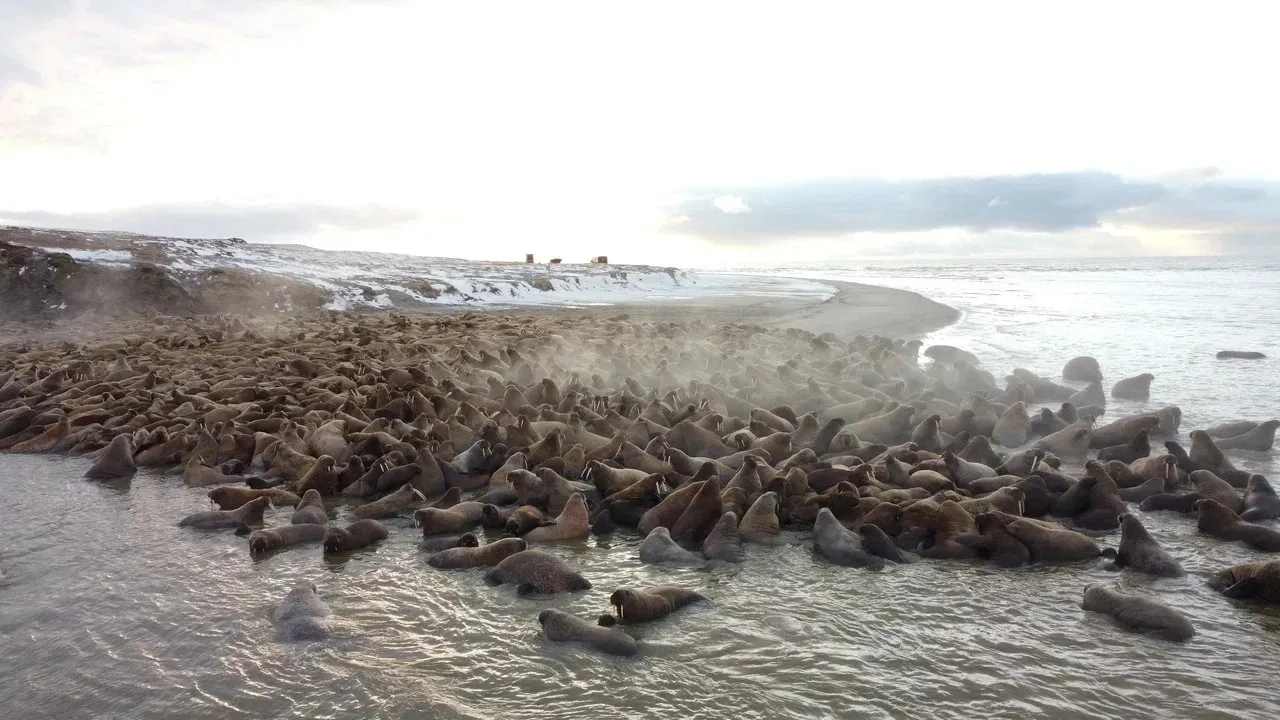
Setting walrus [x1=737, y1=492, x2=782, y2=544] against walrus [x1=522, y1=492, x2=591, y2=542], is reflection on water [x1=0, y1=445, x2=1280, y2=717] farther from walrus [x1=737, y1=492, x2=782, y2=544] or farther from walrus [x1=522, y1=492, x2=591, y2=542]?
walrus [x1=522, y1=492, x2=591, y2=542]

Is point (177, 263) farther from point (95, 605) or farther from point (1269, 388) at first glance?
point (1269, 388)

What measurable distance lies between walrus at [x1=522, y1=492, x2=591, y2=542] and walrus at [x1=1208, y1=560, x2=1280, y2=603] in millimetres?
5312

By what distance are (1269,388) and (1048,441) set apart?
22.8 ft

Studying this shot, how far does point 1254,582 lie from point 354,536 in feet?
24.4

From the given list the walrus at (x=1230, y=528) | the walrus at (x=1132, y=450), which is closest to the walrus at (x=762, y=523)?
the walrus at (x=1230, y=528)

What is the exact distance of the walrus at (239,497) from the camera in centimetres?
809

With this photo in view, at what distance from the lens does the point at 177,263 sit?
32438 millimetres

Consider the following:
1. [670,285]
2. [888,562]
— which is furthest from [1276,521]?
[670,285]

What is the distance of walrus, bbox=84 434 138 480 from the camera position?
9422 millimetres

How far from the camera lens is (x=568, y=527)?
7367 mm

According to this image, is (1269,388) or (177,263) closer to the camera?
(1269,388)

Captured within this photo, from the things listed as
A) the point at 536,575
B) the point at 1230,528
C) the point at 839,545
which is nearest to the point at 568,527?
the point at 536,575

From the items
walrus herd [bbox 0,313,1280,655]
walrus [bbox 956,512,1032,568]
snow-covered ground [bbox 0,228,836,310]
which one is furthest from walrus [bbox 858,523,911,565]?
snow-covered ground [bbox 0,228,836,310]

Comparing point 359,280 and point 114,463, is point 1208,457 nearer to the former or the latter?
point 114,463
